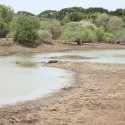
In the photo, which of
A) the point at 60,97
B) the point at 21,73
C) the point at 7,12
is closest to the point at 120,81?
the point at 60,97

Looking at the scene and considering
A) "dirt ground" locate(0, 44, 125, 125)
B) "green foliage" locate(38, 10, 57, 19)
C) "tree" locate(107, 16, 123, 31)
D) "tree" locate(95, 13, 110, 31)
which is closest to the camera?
"dirt ground" locate(0, 44, 125, 125)

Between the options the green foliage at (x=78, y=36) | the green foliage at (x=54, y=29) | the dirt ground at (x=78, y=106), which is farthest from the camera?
the green foliage at (x=54, y=29)

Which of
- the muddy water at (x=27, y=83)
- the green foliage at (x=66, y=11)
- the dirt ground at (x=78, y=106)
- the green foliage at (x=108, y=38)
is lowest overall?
the muddy water at (x=27, y=83)

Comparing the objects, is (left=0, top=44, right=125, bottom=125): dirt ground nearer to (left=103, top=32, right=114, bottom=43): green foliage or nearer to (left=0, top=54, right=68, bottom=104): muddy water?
(left=0, top=54, right=68, bottom=104): muddy water

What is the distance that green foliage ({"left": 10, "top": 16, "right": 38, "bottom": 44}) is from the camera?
1811 inches

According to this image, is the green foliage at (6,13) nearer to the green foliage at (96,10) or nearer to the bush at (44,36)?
the bush at (44,36)

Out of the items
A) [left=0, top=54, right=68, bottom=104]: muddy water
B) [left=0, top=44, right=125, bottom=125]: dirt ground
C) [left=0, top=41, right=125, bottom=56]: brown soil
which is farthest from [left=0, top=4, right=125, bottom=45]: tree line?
[left=0, top=44, right=125, bottom=125]: dirt ground

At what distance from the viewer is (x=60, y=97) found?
15.5 metres

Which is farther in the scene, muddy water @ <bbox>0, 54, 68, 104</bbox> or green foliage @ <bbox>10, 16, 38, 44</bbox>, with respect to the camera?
green foliage @ <bbox>10, 16, 38, 44</bbox>

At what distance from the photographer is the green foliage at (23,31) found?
46000mm

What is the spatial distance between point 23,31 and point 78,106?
111 feet

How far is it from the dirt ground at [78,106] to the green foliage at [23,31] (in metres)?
25.7

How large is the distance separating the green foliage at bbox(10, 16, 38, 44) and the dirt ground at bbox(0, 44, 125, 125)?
84.4 ft

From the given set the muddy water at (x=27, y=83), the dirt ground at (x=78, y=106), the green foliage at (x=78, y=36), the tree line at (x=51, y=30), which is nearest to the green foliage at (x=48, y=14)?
the tree line at (x=51, y=30)
